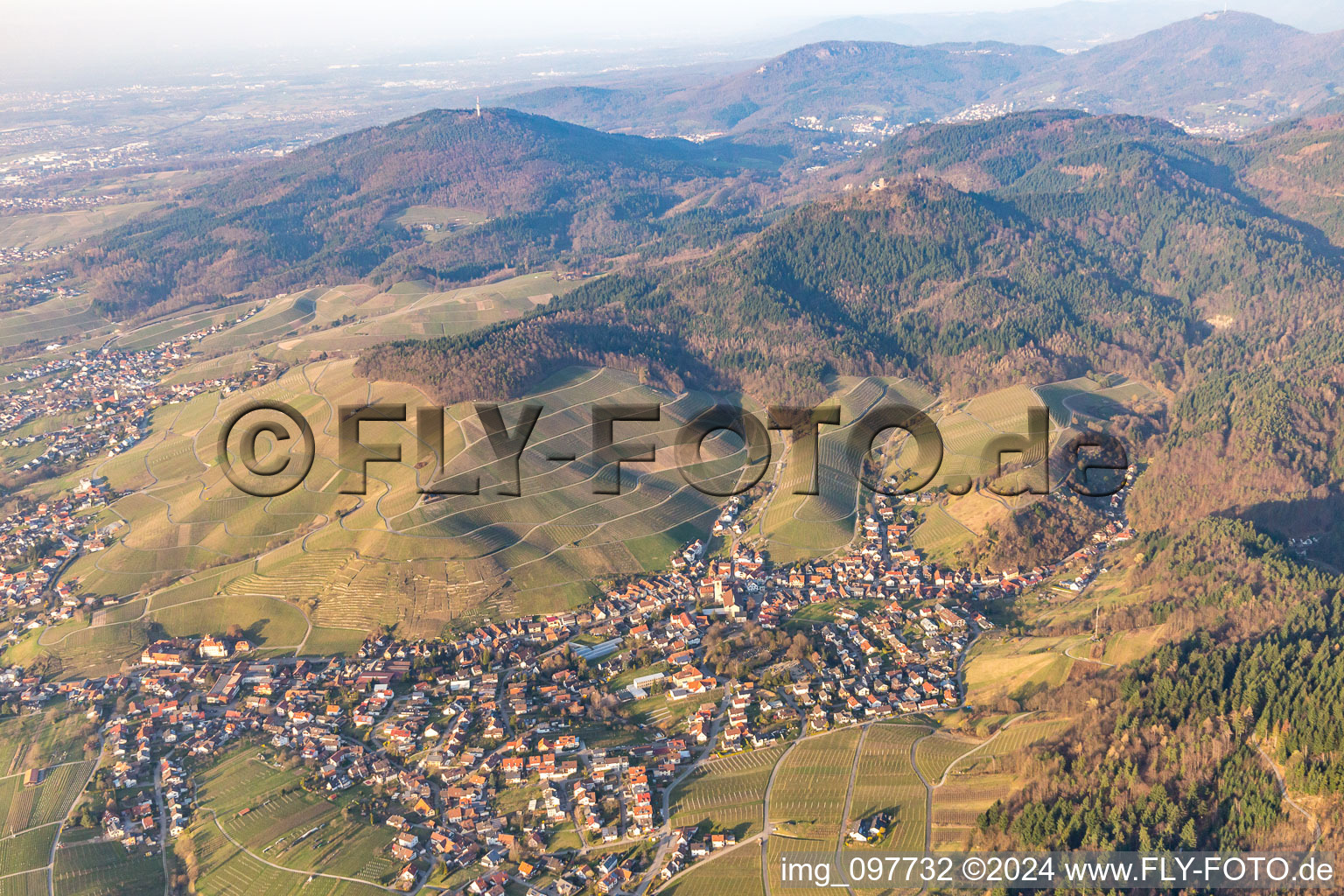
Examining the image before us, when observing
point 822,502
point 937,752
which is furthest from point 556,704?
point 822,502

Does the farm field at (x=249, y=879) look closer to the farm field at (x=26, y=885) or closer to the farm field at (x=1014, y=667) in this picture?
the farm field at (x=26, y=885)

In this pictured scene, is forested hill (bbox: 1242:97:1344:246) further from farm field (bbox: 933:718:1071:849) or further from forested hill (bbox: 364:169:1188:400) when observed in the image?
farm field (bbox: 933:718:1071:849)

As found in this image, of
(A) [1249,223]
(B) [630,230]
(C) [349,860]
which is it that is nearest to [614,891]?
(C) [349,860]

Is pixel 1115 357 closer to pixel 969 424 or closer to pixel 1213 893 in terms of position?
pixel 969 424

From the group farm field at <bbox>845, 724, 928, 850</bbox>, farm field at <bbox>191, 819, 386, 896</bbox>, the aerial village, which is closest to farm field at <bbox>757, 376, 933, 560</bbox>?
the aerial village

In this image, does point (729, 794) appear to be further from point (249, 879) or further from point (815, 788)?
point (249, 879)

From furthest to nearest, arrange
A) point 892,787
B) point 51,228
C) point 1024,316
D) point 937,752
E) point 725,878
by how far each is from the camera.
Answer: point 51,228, point 1024,316, point 937,752, point 892,787, point 725,878
